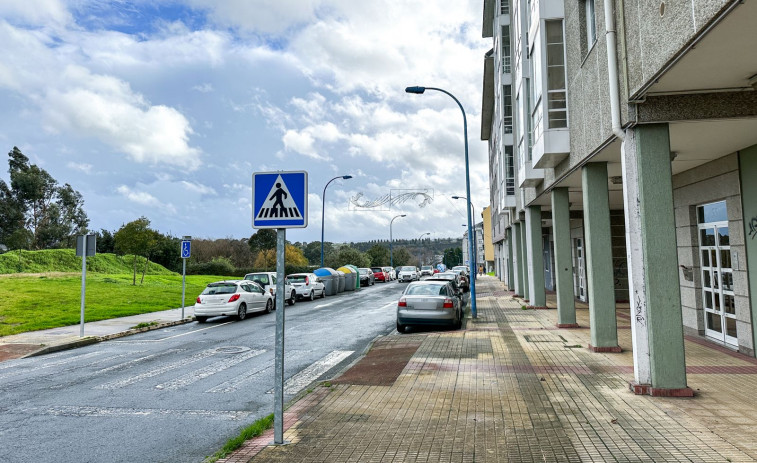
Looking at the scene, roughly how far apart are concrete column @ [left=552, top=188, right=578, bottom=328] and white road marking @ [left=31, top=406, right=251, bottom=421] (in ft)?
29.2

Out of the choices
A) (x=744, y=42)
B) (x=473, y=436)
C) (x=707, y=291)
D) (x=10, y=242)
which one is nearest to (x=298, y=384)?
(x=473, y=436)

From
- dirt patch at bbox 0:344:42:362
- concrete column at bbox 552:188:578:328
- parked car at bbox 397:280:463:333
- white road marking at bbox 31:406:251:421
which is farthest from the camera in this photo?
parked car at bbox 397:280:463:333

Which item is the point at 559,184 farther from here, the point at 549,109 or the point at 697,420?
the point at 697,420

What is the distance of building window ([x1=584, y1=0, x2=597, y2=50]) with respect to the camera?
9.04 metres

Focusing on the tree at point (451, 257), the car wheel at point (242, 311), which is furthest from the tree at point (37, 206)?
the tree at point (451, 257)

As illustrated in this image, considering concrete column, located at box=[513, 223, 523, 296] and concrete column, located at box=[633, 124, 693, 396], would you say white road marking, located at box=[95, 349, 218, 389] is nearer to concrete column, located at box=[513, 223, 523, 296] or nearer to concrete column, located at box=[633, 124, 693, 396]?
concrete column, located at box=[633, 124, 693, 396]

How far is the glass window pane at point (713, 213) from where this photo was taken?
977 cm

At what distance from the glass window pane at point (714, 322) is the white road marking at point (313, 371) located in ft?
25.3

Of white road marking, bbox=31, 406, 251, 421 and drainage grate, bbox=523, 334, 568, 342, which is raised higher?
drainage grate, bbox=523, 334, 568, 342

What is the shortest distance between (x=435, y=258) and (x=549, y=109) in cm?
12872

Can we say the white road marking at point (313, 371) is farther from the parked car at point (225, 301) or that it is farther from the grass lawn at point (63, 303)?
the grass lawn at point (63, 303)

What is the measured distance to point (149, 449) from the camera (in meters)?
5.18

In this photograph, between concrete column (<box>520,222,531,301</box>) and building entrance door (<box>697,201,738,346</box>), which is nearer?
building entrance door (<box>697,201,738,346</box>)

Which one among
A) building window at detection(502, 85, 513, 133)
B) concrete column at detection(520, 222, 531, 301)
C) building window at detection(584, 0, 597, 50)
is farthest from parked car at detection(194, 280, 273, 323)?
building window at detection(502, 85, 513, 133)
